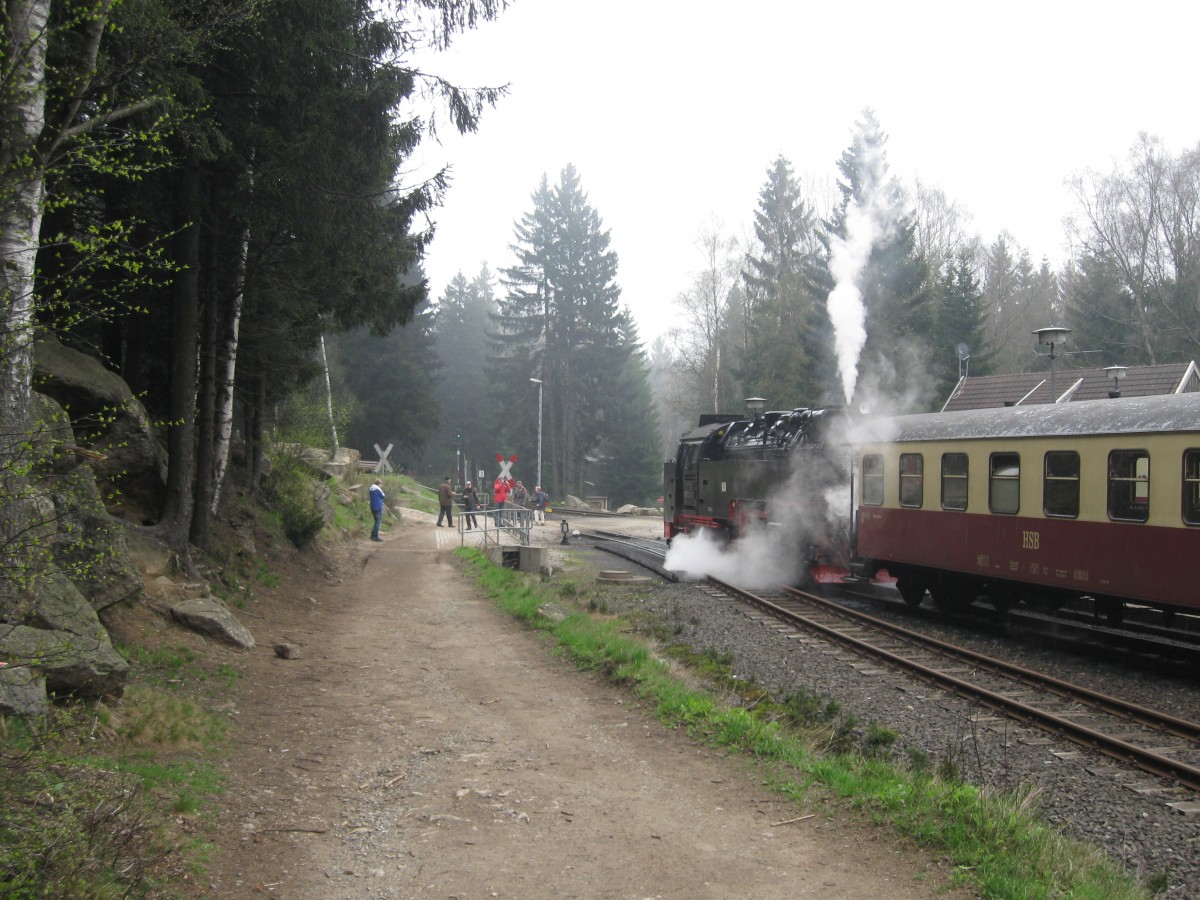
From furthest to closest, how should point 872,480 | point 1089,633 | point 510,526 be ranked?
point 510,526 < point 872,480 < point 1089,633

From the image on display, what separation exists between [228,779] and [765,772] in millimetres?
3736

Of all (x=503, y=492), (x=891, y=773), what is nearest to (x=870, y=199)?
(x=503, y=492)

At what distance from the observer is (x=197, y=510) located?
38.6 feet

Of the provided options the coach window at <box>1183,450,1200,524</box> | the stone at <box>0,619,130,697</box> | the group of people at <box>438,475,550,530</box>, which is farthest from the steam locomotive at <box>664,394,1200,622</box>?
the stone at <box>0,619,130,697</box>

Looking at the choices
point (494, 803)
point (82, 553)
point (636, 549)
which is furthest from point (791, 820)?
point (636, 549)

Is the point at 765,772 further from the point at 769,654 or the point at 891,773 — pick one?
the point at 769,654

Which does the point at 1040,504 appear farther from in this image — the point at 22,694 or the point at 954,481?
the point at 22,694

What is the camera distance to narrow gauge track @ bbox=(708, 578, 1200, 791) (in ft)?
23.4

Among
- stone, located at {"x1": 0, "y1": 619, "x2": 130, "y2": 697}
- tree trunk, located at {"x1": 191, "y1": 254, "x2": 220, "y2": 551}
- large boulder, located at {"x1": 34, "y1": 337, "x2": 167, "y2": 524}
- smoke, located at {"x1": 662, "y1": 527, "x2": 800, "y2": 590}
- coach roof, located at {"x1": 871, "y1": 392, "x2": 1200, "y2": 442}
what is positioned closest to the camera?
stone, located at {"x1": 0, "y1": 619, "x2": 130, "y2": 697}

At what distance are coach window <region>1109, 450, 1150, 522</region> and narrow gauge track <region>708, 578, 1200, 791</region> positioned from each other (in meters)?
2.25

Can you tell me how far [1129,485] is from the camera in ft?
33.7

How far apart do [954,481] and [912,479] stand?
90cm

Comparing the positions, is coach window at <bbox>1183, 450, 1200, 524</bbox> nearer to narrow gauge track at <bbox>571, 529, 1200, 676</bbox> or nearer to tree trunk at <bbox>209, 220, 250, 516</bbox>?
narrow gauge track at <bbox>571, 529, 1200, 676</bbox>

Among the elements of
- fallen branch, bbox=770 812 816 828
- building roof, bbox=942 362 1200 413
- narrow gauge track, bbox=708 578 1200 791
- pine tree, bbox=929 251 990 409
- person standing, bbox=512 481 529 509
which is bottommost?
fallen branch, bbox=770 812 816 828
